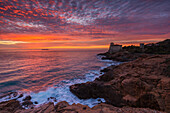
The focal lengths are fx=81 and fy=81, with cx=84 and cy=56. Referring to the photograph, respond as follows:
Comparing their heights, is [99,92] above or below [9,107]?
below

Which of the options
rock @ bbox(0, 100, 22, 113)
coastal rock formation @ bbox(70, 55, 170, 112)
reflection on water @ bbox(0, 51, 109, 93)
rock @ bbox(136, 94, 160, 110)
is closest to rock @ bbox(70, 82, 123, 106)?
coastal rock formation @ bbox(70, 55, 170, 112)

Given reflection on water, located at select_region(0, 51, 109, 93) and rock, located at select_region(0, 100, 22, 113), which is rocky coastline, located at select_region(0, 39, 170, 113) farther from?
reflection on water, located at select_region(0, 51, 109, 93)

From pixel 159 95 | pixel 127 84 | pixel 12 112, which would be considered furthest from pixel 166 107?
pixel 12 112

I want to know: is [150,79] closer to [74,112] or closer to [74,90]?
[74,112]

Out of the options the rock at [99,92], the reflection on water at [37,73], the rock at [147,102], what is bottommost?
the reflection on water at [37,73]

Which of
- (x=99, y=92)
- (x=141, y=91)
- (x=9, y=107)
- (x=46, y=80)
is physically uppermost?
(x=141, y=91)

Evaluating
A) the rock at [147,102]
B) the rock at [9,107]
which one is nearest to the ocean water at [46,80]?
the rock at [9,107]

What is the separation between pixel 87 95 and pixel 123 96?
387 cm

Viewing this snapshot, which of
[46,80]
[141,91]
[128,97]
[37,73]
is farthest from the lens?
[37,73]

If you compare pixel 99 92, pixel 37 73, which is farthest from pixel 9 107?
pixel 37 73

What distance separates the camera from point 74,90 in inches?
406

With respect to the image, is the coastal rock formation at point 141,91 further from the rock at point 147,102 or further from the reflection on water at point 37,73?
the reflection on water at point 37,73

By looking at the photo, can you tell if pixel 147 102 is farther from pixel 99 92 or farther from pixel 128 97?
pixel 99 92

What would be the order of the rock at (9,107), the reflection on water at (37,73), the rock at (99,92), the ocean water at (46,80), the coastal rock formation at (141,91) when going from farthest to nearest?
1. the reflection on water at (37,73)
2. the ocean water at (46,80)
3. the rock at (99,92)
4. the rock at (9,107)
5. the coastal rock formation at (141,91)
